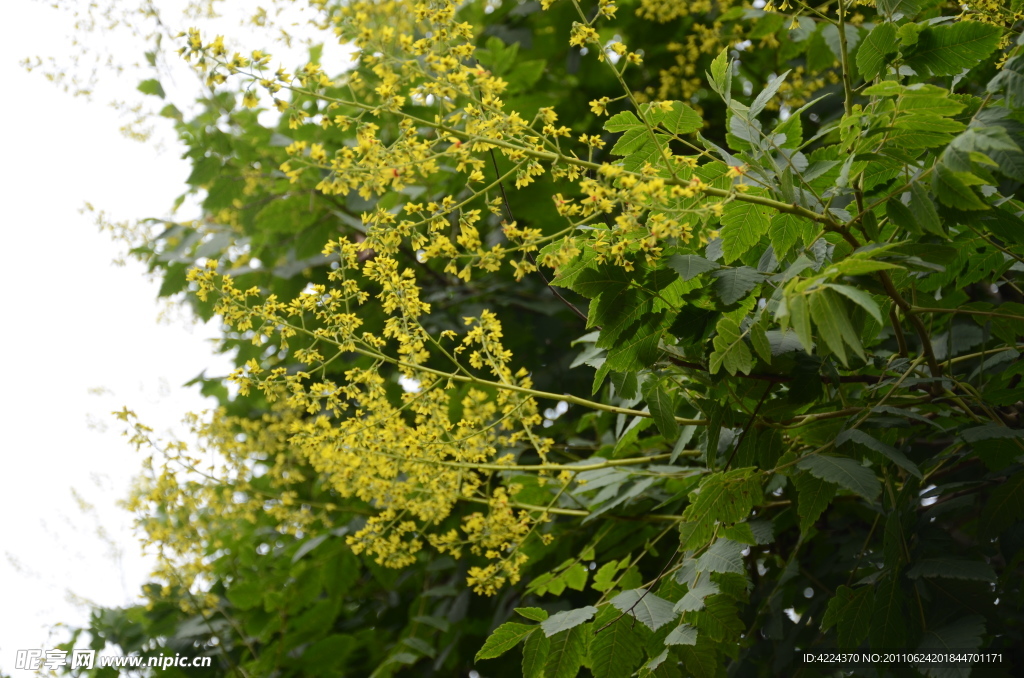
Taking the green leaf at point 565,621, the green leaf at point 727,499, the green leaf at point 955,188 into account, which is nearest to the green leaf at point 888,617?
the green leaf at point 727,499

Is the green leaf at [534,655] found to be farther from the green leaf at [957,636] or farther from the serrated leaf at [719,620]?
the green leaf at [957,636]

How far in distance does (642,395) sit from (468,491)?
1.89 feet

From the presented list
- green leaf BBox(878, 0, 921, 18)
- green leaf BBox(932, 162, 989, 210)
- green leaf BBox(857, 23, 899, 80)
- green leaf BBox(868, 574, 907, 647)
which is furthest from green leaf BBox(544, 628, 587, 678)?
green leaf BBox(878, 0, 921, 18)

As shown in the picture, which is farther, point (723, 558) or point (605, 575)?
point (605, 575)

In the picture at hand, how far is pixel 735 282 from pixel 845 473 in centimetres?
44

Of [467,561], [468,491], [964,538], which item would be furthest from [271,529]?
[964,538]

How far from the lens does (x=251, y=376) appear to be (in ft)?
6.44

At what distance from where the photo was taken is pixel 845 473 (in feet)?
5.10

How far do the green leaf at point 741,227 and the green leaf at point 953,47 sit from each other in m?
0.45

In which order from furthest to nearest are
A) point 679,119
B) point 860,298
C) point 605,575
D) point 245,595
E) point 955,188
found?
point 245,595 < point 605,575 < point 679,119 < point 955,188 < point 860,298

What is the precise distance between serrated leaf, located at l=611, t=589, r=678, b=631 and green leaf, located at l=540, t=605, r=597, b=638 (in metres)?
0.08

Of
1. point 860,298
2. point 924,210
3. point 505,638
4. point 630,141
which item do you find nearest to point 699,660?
point 505,638

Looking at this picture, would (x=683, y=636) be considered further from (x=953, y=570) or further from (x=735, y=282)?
(x=735, y=282)

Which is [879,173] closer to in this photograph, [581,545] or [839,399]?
[839,399]
